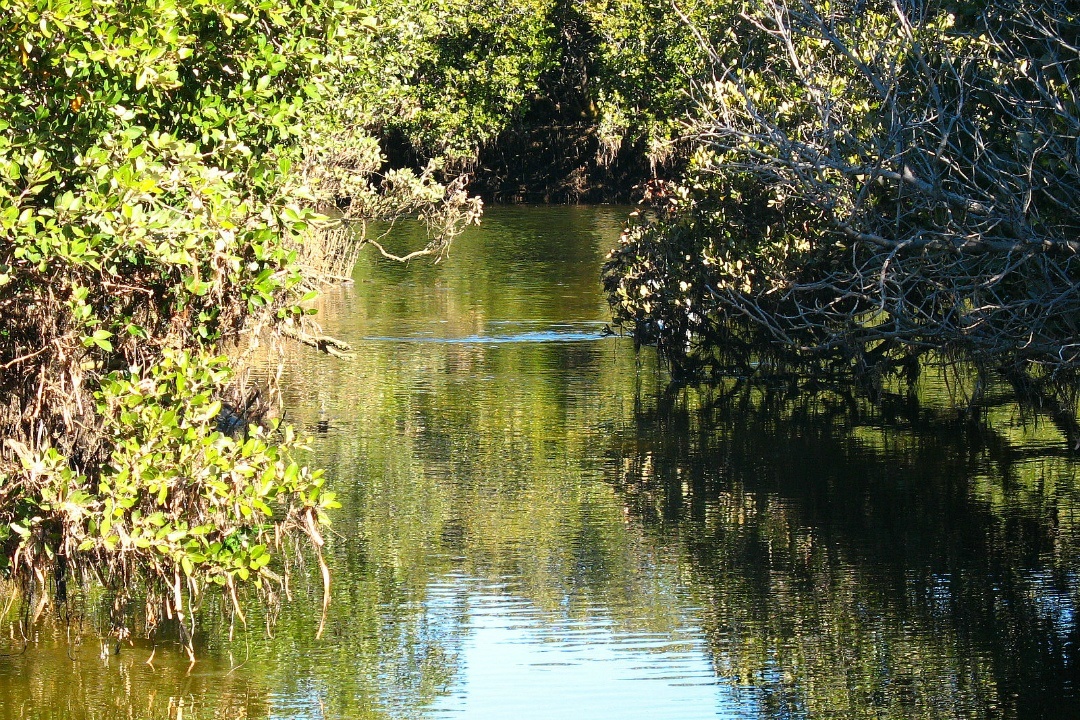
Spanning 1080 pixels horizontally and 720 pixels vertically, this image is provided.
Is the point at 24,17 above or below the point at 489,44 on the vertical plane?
below

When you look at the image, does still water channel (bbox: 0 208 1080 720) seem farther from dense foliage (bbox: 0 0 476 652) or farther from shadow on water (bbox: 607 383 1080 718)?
dense foliage (bbox: 0 0 476 652)

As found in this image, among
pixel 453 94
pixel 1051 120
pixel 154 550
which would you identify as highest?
pixel 453 94

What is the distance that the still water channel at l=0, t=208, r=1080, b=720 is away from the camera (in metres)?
7.13

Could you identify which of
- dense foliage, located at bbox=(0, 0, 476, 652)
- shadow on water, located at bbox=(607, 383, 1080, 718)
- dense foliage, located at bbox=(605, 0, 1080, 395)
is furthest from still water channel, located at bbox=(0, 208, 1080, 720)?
dense foliage, located at bbox=(605, 0, 1080, 395)

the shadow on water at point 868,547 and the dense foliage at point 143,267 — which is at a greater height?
the dense foliage at point 143,267

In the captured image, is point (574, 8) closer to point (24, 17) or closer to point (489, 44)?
point (489, 44)

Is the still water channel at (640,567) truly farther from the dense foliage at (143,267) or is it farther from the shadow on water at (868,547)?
the dense foliage at (143,267)

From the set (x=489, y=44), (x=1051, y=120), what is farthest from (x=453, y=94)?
(x=1051, y=120)

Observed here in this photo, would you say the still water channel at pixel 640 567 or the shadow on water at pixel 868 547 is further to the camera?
the shadow on water at pixel 868 547

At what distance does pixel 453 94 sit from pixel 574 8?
161 inches

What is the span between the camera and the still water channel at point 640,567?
713cm

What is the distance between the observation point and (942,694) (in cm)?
707

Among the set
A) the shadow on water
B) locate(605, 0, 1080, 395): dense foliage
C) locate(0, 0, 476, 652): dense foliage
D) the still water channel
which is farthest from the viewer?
locate(605, 0, 1080, 395): dense foliage

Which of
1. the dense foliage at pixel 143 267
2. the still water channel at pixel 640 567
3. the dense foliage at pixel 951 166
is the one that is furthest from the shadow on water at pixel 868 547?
the dense foliage at pixel 143 267
